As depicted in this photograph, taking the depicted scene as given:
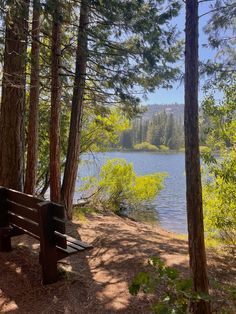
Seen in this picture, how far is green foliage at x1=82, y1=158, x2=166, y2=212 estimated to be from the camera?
457 inches

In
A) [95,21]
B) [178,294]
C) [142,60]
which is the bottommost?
[178,294]

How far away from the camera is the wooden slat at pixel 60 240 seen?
3.28m

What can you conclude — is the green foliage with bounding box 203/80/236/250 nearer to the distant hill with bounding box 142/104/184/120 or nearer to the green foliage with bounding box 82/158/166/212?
the distant hill with bounding box 142/104/184/120

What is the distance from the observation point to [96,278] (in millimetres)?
3693

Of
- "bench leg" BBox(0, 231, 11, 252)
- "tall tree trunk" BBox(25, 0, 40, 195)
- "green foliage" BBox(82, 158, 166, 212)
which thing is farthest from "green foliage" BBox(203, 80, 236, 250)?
"green foliage" BBox(82, 158, 166, 212)

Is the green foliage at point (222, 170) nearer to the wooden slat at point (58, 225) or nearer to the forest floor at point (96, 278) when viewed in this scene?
the forest floor at point (96, 278)

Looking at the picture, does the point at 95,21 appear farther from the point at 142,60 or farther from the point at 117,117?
the point at 117,117

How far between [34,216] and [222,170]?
3.88 metres

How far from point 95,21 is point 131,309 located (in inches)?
214

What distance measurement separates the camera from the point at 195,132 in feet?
8.98

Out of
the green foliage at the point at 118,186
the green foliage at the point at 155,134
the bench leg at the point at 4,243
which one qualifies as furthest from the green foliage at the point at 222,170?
the green foliage at the point at 155,134

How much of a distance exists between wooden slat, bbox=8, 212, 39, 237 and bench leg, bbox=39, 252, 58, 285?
29 cm

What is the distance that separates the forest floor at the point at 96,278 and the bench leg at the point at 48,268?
6 centimetres

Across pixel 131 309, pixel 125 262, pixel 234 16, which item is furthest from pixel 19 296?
pixel 234 16
